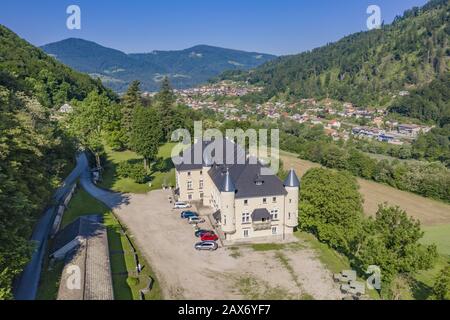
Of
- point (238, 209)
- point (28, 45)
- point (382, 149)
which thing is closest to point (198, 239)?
point (238, 209)

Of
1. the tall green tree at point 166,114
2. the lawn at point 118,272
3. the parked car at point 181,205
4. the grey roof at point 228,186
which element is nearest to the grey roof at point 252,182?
the grey roof at point 228,186

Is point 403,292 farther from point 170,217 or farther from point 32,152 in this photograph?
point 32,152

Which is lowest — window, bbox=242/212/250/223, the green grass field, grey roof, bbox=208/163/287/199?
the green grass field

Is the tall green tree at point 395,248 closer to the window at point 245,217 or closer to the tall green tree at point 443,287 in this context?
the tall green tree at point 443,287

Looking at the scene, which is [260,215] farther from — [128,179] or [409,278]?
[128,179]

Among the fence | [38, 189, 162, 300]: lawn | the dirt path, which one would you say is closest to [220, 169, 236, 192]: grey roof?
[38, 189, 162, 300]: lawn

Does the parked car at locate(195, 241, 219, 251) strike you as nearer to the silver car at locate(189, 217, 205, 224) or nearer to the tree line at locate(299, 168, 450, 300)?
the silver car at locate(189, 217, 205, 224)
